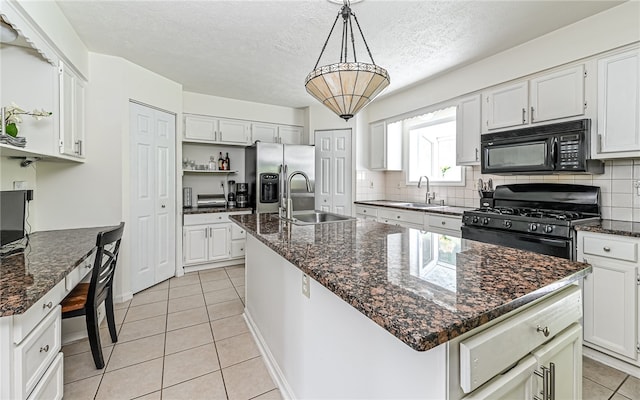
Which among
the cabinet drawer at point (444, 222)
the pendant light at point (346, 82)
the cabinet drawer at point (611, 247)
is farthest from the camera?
the cabinet drawer at point (444, 222)

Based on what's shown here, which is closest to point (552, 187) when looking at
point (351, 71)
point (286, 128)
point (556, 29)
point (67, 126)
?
point (556, 29)

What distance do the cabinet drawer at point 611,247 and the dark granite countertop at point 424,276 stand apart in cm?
117

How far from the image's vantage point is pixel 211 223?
401 cm

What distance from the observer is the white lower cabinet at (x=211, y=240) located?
3.85 m

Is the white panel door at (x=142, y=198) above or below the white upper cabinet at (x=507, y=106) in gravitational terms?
below

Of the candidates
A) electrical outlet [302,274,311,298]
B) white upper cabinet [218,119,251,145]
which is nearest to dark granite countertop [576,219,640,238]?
electrical outlet [302,274,311,298]

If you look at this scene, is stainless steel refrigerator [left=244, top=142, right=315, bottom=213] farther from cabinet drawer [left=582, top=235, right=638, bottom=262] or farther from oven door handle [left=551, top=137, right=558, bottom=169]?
cabinet drawer [left=582, top=235, right=638, bottom=262]

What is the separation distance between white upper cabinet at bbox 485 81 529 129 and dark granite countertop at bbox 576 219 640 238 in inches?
42.6

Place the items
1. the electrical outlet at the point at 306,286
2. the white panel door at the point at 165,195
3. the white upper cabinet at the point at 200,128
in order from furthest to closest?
the white upper cabinet at the point at 200,128 < the white panel door at the point at 165,195 < the electrical outlet at the point at 306,286

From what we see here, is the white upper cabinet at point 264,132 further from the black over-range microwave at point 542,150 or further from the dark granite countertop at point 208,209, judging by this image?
the black over-range microwave at point 542,150

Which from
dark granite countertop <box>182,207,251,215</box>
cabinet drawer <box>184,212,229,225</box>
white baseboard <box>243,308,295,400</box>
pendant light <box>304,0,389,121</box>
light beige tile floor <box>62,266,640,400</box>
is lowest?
light beige tile floor <box>62,266,640,400</box>

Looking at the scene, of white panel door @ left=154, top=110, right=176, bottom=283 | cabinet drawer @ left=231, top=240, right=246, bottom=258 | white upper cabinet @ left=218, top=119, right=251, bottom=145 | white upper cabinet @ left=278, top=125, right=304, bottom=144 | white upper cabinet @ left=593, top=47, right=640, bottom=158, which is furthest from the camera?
white upper cabinet @ left=278, top=125, right=304, bottom=144

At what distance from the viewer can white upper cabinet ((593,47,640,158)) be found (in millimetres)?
2018

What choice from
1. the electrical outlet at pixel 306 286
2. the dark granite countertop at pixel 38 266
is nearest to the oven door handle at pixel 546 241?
the electrical outlet at pixel 306 286
